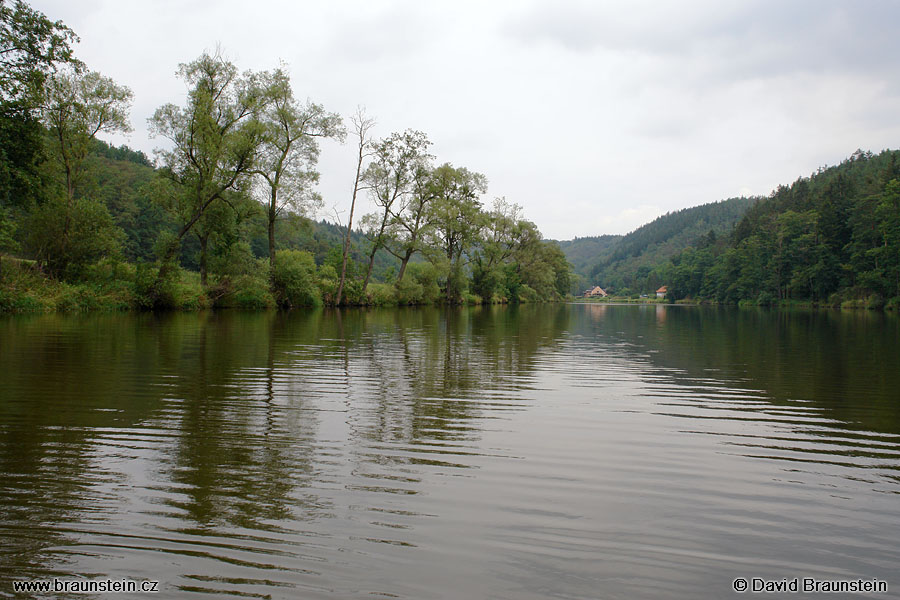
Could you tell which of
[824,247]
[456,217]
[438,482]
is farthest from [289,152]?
[824,247]

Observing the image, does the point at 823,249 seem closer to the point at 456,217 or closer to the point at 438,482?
the point at 456,217

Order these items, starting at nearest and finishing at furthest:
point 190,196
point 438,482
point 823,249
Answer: point 438,482 → point 190,196 → point 823,249

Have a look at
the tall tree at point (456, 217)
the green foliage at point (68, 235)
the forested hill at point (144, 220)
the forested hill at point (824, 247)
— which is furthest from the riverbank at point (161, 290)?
the forested hill at point (824, 247)

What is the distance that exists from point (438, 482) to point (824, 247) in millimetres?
93306

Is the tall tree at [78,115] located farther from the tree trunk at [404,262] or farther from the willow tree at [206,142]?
the tree trunk at [404,262]

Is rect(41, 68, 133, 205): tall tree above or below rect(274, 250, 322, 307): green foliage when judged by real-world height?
above

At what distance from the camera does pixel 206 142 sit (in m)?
33.3

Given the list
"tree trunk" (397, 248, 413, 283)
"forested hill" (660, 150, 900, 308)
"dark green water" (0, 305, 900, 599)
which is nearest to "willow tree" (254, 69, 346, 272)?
"tree trunk" (397, 248, 413, 283)

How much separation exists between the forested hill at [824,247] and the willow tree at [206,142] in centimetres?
7236

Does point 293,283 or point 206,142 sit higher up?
point 206,142

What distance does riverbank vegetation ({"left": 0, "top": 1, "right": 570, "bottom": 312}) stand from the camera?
2422cm

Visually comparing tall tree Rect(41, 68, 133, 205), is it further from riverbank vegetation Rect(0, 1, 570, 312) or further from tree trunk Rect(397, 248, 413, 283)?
tree trunk Rect(397, 248, 413, 283)

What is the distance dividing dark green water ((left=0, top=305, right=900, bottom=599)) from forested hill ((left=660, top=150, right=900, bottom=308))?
7393 centimetres

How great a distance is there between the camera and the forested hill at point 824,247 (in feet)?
221
